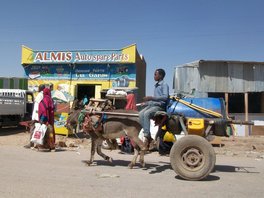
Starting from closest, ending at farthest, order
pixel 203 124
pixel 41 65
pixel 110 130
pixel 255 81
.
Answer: pixel 203 124 → pixel 110 130 → pixel 255 81 → pixel 41 65

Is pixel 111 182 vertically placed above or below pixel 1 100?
below

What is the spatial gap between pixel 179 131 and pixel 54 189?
314cm

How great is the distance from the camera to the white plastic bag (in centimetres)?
1145

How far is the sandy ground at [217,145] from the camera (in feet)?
41.8

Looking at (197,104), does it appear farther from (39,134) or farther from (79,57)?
(79,57)

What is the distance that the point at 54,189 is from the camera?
6.23 meters

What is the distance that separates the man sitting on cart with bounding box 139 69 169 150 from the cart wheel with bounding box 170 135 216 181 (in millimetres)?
1070

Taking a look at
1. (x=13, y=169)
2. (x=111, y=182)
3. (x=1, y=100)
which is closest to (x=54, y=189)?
(x=111, y=182)

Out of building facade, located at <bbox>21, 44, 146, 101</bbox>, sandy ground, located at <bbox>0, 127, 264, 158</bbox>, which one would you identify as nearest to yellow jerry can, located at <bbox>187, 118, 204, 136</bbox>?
sandy ground, located at <bbox>0, 127, 264, 158</bbox>

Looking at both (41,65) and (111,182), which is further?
(41,65)

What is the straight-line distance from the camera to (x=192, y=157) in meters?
7.22

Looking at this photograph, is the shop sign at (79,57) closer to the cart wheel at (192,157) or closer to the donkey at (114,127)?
the donkey at (114,127)

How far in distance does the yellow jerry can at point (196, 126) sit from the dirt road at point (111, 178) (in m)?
0.95

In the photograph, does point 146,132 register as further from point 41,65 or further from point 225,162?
point 41,65
